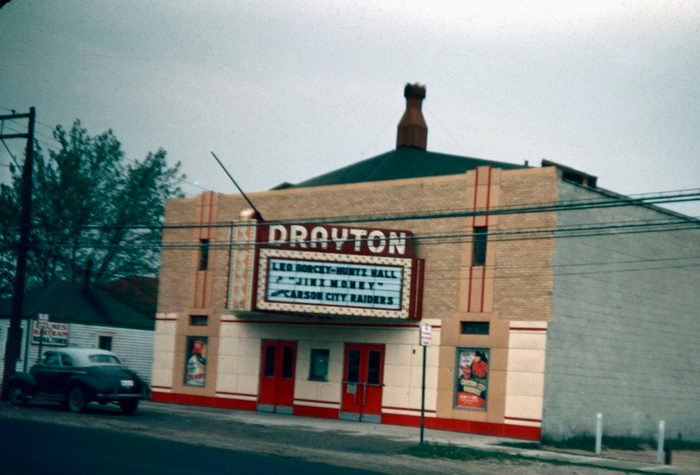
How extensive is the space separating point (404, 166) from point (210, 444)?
56.0 feet

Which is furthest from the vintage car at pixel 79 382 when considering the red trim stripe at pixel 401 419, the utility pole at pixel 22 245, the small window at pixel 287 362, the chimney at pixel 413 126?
the chimney at pixel 413 126

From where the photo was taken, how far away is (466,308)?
86.8ft

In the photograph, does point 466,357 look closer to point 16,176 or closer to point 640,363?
point 640,363

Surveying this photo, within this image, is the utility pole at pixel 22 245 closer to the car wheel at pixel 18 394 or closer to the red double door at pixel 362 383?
the car wheel at pixel 18 394

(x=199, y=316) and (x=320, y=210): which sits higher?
(x=320, y=210)

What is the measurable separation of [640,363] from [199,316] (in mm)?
16145

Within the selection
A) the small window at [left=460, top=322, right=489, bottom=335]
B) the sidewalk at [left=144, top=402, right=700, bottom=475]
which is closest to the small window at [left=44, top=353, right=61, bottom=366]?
the sidewalk at [left=144, top=402, right=700, bottom=475]

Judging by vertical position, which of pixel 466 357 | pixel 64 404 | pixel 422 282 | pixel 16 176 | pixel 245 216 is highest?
pixel 16 176

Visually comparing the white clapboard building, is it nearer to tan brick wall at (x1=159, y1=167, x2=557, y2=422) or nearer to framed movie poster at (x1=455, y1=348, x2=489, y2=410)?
tan brick wall at (x1=159, y1=167, x2=557, y2=422)

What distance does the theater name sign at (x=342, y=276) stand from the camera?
27031 millimetres

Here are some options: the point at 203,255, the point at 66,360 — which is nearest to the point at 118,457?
the point at 66,360

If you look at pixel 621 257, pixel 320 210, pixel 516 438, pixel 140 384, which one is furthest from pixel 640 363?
pixel 140 384

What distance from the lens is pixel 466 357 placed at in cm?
2647

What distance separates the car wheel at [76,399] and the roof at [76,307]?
16.0 m
